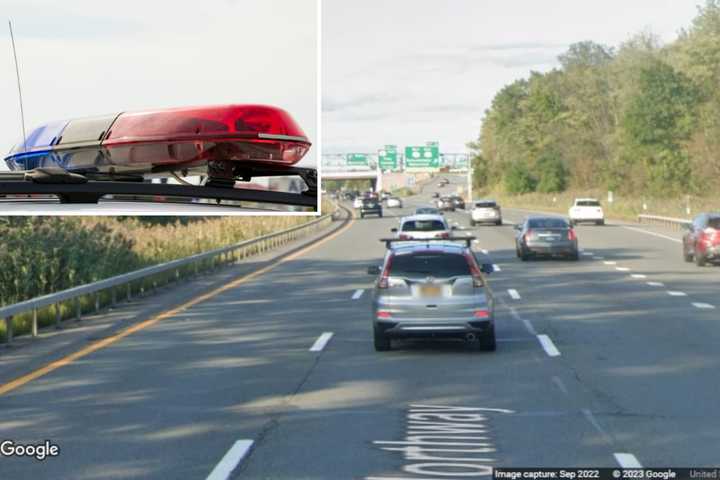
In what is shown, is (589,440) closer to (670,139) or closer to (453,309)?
(453,309)

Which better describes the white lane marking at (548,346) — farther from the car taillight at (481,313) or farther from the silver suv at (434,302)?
the car taillight at (481,313)

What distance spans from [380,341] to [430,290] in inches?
37.4

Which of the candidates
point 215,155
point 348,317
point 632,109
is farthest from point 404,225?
point 632,109

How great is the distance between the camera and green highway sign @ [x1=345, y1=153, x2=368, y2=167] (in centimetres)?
12712

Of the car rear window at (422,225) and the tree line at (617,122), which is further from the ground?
the tree line at (617,122)

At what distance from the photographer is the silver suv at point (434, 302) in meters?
16.5

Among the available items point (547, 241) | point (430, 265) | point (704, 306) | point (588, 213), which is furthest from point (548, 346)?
point (588, 213)

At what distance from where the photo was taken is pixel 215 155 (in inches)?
372

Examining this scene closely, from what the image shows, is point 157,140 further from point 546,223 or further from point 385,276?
point 546,223

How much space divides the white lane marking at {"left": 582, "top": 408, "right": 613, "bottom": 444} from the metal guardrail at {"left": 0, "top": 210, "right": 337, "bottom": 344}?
8.27 m

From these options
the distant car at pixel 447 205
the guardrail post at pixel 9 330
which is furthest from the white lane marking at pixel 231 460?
the distant car at pixel 447 205

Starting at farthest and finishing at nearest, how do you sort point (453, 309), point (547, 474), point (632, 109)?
point (632, 109), point (453, 309), point (547, 474)

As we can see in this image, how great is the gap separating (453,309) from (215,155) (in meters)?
7.61

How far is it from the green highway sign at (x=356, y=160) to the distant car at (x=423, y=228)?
9026 centimetres
